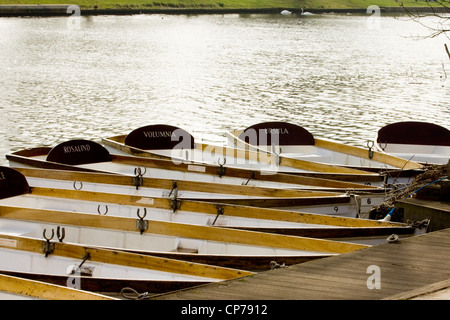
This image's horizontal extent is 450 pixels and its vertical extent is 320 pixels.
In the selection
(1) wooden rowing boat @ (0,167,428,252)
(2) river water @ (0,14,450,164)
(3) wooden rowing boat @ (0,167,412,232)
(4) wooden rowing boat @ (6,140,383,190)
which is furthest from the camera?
(2) river water @ (0,14,450,164)

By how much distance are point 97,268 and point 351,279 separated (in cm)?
378

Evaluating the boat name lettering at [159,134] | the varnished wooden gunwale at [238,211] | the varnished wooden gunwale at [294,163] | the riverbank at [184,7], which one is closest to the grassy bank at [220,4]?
the riverbank at [184,7]

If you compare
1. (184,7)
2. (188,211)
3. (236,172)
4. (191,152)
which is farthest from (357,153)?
(184,7)

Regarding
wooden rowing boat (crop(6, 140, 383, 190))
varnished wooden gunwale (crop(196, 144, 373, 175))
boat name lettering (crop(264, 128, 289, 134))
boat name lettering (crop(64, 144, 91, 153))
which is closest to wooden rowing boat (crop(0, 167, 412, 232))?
wooden rowing boat (crop(6, 140, 383, 190))

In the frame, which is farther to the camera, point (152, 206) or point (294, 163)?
point (294, 163)

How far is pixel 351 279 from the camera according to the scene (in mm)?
7836

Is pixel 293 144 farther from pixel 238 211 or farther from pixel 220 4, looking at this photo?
pixel 220 4

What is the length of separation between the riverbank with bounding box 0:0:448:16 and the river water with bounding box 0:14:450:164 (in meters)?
15.6

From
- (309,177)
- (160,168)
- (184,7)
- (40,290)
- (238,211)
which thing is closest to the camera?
(40,290)

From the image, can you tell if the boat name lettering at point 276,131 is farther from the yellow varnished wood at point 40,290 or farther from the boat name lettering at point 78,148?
the yellow varnished wood at point 40,290

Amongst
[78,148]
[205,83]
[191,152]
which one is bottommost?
[205,83]

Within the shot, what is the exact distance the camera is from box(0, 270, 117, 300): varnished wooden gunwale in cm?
809

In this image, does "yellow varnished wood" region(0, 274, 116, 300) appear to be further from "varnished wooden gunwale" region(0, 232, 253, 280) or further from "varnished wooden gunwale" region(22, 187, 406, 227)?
"varnished wooden gunwale" region(22, 187, 406, 227)

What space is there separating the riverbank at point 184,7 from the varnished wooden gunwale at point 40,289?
242 ft
